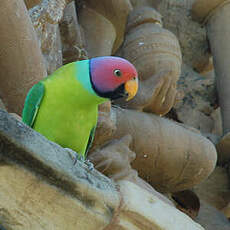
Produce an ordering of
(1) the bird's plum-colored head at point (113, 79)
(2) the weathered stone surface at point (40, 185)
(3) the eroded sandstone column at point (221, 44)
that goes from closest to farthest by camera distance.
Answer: (2) the weathered stone surface at point (40, 185), (1) the bird's plum-colored head at point (113, 79), (3) the eroded sandstone column at point (221, 44)

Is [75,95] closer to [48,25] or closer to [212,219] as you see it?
[48,25]

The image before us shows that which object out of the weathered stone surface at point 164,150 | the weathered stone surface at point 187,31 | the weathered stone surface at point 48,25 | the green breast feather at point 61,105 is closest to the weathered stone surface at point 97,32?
the weathered stone surface at point 164,150

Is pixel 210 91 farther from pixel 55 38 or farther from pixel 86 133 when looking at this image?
pixel 86 133

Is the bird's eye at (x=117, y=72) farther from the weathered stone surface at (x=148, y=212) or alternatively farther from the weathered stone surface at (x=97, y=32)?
the weathered stone surface at (x=97, y=32)

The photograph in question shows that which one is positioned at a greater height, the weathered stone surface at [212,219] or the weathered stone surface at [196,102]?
the weathered stone surface at [212,219]

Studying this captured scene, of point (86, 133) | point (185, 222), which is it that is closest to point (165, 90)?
point (86, 133)

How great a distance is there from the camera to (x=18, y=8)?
144cm

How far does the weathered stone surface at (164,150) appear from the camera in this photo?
7.41 ft

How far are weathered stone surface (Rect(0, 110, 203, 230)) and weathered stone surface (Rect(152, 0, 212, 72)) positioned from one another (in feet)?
10.2

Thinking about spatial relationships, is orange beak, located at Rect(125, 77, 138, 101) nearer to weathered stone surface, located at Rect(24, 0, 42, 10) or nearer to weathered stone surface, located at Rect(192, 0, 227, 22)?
weathered stone surface, located at Rect(24, 0, 42, 10)

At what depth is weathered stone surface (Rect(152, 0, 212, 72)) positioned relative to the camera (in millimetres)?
4020

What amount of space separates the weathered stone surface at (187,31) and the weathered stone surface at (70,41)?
1711 millimetres

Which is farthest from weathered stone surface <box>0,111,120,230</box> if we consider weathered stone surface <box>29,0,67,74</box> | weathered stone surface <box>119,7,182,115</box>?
weathered stone surface <box>119,7,182,115</box>

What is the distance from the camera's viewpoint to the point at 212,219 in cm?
261
